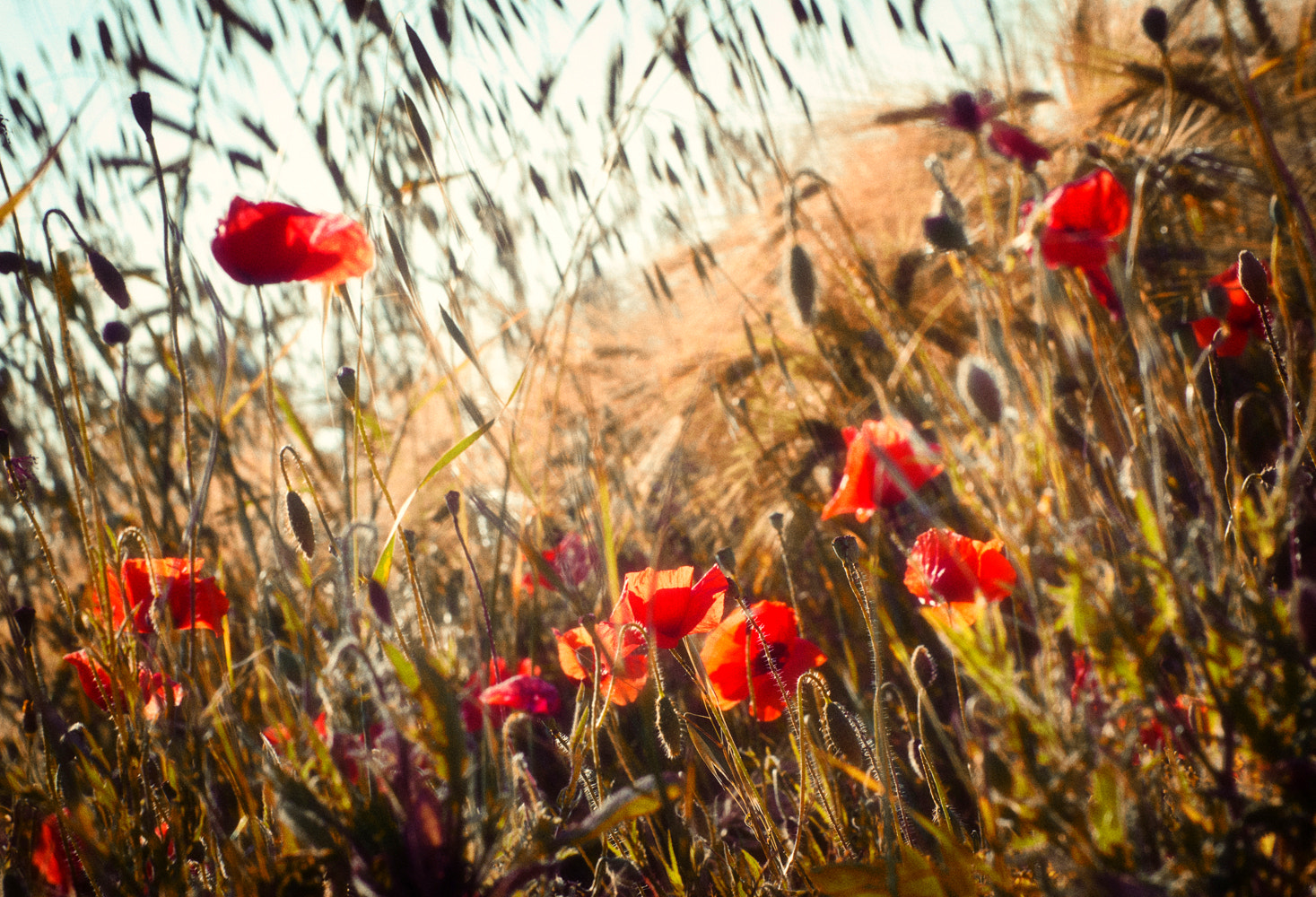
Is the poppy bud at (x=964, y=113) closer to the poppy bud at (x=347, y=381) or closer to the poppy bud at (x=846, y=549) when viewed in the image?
the poppy bud at (x=846, y=549)

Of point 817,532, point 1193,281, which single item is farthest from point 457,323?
point 1193,281

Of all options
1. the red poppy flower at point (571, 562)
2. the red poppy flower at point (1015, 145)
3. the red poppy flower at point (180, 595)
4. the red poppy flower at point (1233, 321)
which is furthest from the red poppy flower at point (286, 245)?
the red poppy flower at point (1233, 321)

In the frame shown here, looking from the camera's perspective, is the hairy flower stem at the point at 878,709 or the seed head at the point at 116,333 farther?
the seed head at the point at 116,333

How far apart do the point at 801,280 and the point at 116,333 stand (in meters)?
0.58

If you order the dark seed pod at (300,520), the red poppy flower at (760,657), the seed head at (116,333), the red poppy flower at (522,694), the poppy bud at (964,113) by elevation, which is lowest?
the red poppy flower at (760,657)

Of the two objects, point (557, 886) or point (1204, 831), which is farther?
point (557, 886)

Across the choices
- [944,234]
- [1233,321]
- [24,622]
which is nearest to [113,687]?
[24,622]

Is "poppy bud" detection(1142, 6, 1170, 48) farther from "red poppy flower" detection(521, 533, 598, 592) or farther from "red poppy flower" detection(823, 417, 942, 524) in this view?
"red poppy flower" detection(521, 533, 598, 592)

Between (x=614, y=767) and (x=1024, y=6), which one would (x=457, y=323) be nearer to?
(x=614, y=767)

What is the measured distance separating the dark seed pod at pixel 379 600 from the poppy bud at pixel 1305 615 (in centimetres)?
45

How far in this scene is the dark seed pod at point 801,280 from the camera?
0.71 meters

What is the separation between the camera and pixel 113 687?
0.60m

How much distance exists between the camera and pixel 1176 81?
4.25 feet

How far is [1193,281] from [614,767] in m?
1.06
